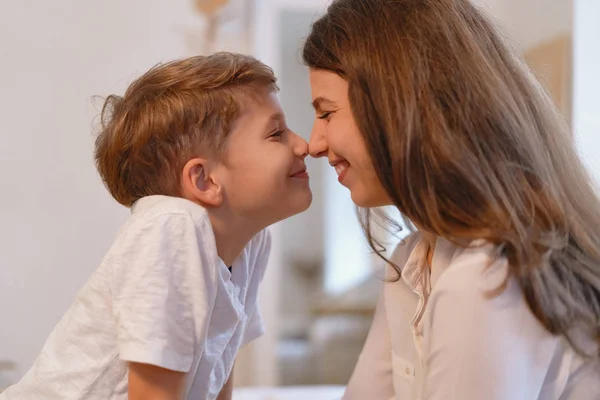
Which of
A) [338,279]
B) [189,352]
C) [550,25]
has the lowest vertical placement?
[338,279]

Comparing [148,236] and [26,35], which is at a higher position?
[26,35]

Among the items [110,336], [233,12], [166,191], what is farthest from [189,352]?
[233,12]

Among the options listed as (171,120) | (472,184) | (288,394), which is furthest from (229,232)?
(288,394)

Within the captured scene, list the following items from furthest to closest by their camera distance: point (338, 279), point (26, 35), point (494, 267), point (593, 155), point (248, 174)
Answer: point (338, 279)
point (26, 35)
point (593, 155)
point (248, 174)
point (494, 267)

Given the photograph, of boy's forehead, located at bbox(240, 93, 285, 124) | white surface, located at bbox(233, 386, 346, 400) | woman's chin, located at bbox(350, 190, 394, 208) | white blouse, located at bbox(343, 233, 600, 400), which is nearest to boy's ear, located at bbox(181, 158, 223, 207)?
boy's forehead, located at bbox(240, 93, 285, 124)

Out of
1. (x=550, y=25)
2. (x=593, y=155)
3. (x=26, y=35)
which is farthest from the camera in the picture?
(x=26, y=35)

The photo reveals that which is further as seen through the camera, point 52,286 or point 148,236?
point 52,286

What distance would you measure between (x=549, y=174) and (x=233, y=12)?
1.60m

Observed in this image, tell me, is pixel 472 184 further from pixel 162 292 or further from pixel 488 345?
pixel 162 292

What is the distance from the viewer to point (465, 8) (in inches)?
40.2

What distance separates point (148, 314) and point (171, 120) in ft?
1.08

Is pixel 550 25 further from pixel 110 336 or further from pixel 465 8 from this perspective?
pixel 110 336

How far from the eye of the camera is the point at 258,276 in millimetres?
1312

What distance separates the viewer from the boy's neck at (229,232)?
113cm
